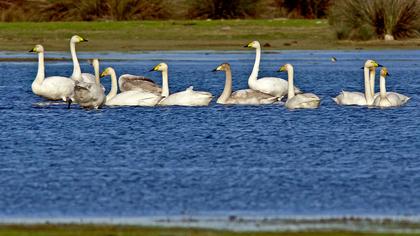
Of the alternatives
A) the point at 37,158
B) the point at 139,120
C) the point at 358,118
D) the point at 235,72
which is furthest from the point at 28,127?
the point at 235,72

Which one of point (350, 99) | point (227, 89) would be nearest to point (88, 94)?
point (227, 89)

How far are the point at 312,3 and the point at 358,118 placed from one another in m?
35.1

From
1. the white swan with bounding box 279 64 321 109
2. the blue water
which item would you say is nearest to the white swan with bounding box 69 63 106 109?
the blue water

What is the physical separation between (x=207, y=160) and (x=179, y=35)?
3068 centimetres

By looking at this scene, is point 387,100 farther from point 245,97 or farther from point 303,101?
point 245,97

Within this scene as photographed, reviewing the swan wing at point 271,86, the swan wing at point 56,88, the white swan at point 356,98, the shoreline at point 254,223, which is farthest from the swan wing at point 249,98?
the shoreline at point 254,223

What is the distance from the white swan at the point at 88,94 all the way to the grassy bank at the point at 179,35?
1926 centimetres

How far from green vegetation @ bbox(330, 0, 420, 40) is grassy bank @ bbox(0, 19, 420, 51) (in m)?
0.50

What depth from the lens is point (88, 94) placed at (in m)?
22.4

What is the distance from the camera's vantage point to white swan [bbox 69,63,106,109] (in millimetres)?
22328

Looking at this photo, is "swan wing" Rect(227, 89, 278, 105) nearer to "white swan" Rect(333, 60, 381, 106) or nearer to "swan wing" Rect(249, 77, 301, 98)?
"swan wing" Rect(249, 77, 301, 98)

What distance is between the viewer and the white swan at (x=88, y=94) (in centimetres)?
2233

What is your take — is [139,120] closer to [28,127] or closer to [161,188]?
[28,127]

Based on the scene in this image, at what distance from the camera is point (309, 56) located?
39.2 m
